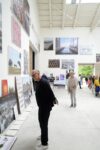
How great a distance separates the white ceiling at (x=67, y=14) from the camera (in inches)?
700

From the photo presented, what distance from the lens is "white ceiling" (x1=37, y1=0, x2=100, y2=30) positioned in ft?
58.3

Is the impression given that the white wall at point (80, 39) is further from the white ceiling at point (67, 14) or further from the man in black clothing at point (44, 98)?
the man in black clothing at point (44, 98)

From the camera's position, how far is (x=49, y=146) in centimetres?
444

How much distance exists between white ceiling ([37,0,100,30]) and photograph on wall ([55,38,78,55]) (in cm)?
142

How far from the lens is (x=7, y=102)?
5902 mm

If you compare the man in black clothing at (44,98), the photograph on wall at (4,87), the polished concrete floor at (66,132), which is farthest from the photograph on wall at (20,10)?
the man in black clothing at (44,98)

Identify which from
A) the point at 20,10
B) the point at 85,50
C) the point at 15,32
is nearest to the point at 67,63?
the point at 85,50

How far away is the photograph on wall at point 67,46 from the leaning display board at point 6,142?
18081 mm

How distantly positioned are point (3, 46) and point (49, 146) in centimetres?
277

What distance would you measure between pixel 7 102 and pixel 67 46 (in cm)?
1723

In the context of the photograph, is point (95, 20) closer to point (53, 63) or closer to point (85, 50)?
point (85, 50)

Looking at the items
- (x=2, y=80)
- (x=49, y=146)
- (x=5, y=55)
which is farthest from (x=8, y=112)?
(x=49, y=146)

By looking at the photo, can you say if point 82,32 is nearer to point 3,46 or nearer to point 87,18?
point 87,18

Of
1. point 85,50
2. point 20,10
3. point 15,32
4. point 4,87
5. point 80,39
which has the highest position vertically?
point 80,39
